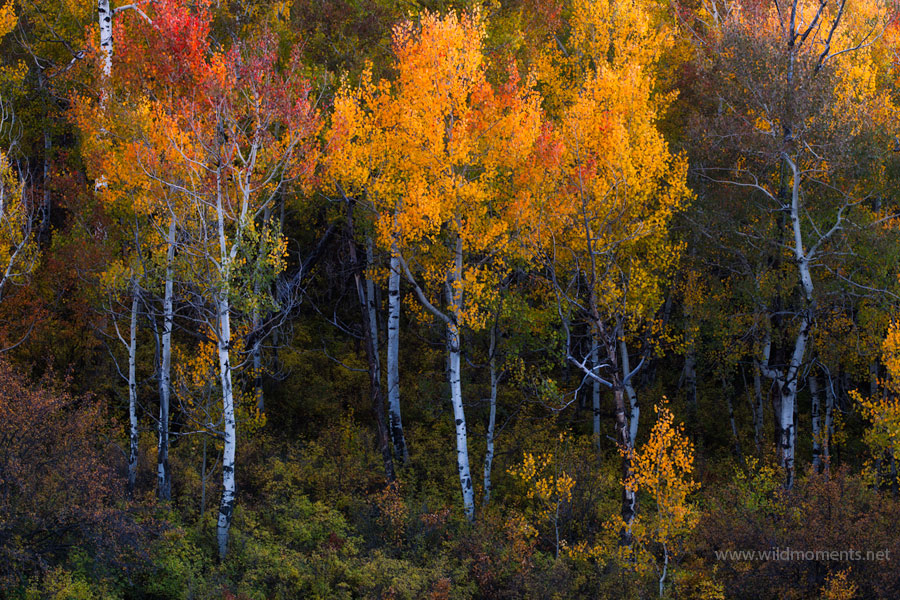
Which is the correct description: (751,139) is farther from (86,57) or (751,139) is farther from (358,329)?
(86,57)

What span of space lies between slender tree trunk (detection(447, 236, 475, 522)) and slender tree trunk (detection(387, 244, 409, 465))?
1696mm

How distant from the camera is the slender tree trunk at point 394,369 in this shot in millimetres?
17859

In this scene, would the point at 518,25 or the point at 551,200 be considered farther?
the point at 518,25

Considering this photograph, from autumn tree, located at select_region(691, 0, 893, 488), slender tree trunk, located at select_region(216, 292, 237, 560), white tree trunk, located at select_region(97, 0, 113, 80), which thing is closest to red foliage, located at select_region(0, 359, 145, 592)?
slender tree trunk, located at select_region(216, 292, 237, 560)

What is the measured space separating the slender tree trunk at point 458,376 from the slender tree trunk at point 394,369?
170cm

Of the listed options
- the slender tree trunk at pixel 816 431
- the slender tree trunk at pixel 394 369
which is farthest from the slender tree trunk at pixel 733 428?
the slender tree trunk at pixel 394 369

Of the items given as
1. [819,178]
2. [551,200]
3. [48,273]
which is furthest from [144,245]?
[819,178]

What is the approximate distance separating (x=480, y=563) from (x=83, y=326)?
11988 millimetres

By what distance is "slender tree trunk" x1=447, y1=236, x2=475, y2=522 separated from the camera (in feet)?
52.6

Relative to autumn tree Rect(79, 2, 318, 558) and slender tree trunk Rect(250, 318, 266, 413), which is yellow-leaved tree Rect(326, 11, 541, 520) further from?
slender tree trunk Rect(250, 318, 266, 413)

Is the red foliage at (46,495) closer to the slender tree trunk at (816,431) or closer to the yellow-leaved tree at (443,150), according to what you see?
the yellow-leaved tree at (443,150)

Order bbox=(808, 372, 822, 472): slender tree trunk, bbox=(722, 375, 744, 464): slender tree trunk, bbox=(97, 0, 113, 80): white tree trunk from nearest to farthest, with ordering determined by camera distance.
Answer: bbox=(97, 0, 113, 80): white tree trunk
bbox=(808, 372, 822, 472): slender tree trunk
bbox=(722, 375, 744, 464): slender tree trunk

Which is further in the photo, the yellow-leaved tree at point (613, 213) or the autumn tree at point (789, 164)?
the autumn tree at point (789, 164)

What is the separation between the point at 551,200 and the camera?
52.1ft
